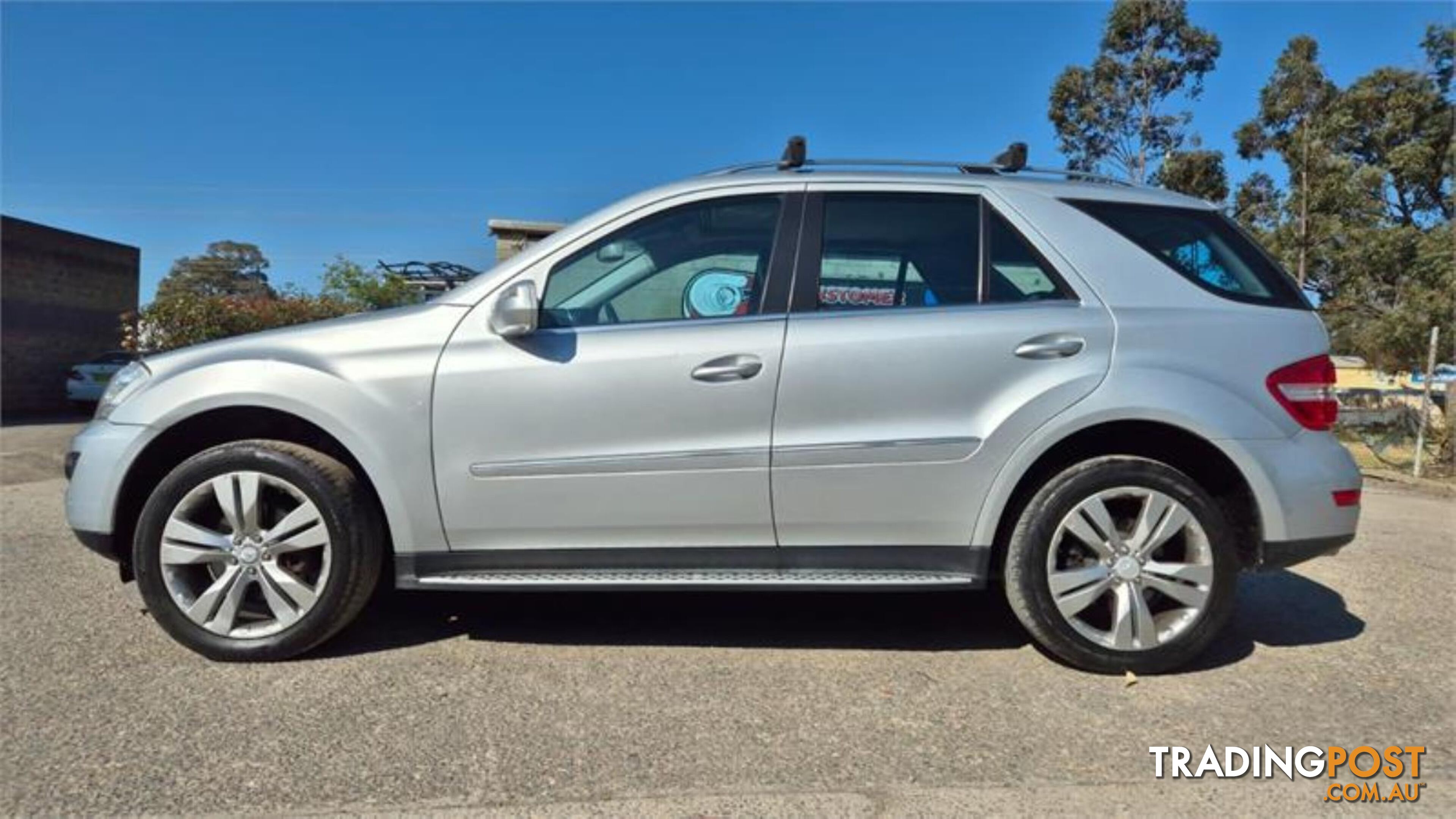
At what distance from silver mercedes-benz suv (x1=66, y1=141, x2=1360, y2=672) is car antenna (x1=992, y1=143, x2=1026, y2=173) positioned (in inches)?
21.8

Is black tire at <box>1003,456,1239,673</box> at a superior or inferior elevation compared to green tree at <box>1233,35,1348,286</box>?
inferior

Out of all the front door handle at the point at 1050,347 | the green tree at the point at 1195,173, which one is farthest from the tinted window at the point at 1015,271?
the green tree at the point at 1195,173

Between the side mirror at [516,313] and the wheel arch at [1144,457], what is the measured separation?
176 centimetres

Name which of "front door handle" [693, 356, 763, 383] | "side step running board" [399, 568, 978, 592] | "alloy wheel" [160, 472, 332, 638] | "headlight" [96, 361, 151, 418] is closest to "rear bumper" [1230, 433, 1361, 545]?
"side step running board" [399, 568, 978, 592]

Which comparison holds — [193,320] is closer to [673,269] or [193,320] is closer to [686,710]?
[673,269]

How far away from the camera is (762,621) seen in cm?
363

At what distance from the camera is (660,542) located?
307 centimetres

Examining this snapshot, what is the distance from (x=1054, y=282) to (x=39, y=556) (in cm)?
536

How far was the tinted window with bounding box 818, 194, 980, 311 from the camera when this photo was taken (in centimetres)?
319

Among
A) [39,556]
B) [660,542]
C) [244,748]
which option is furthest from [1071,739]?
[39,556]

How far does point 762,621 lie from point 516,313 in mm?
1670

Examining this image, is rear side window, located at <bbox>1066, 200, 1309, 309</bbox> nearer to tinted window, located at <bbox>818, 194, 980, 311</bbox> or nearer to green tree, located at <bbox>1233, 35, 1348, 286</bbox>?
tinted window, located at <bbox>818, 194, 980, 311</bbox>

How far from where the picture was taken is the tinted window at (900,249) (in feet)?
10.5

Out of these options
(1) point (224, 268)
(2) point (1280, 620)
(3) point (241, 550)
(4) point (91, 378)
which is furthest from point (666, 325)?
(1) point (224, 268)
